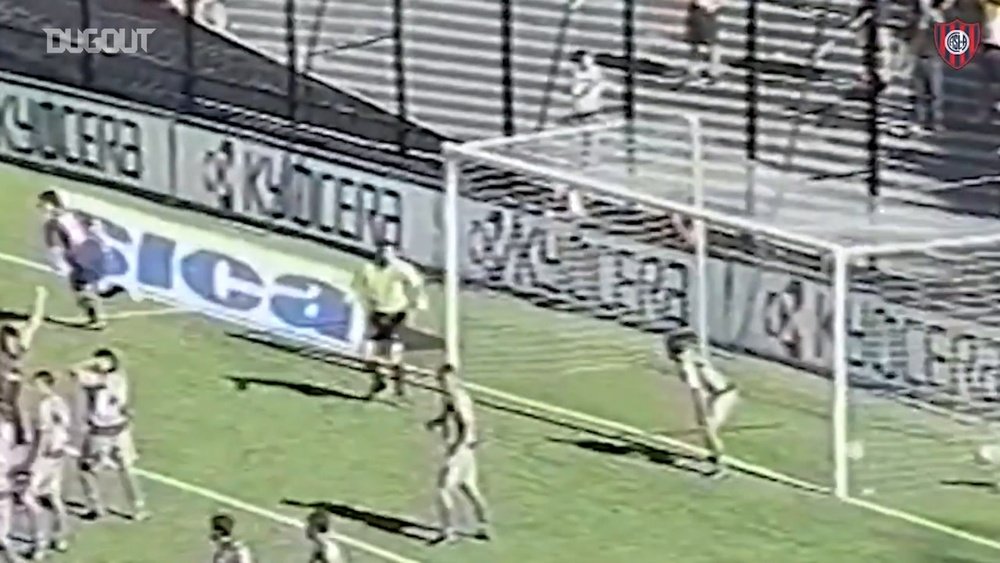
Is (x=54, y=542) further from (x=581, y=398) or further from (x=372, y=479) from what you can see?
(x=581, y=398)

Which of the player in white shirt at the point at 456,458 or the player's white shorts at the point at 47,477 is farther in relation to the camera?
the player's white shorts at the point at 47,477

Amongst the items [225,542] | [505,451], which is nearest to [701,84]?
[505,451]

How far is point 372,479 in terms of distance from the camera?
113 inches

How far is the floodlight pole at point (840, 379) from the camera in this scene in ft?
8.37

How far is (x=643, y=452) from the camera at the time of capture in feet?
8.92

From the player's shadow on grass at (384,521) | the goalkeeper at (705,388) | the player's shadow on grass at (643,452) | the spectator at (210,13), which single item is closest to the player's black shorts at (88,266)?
the spectator at (210,13)

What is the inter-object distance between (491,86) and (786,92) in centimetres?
38

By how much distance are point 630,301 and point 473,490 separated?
32 cm

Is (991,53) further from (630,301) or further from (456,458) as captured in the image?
(456,458)

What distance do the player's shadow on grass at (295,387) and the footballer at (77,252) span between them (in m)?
0.22

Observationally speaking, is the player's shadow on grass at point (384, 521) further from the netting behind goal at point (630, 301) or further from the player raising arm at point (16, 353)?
the player raising arm at point (16, 353)

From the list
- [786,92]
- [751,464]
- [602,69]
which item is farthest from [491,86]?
[751,464]

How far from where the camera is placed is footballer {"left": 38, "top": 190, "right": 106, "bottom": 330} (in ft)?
9.98

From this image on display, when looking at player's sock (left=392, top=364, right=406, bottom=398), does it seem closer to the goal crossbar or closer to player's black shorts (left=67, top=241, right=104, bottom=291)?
the goal crossbar
